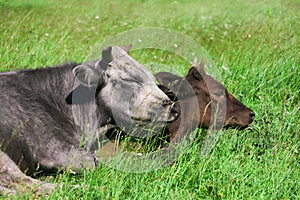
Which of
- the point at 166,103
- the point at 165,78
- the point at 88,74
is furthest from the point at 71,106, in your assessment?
the point at 165,78

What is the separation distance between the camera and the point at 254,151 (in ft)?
17.9

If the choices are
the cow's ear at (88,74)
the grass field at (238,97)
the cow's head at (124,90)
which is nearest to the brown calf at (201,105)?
the grass field at (238,97)

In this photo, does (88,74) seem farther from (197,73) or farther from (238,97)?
(238,97)

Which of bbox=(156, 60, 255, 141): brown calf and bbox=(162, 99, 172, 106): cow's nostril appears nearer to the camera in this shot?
bbox=(162, 99, 172, 106): cow's nostril

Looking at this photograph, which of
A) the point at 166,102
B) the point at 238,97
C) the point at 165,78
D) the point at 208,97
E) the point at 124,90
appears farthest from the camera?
the point at 238,97

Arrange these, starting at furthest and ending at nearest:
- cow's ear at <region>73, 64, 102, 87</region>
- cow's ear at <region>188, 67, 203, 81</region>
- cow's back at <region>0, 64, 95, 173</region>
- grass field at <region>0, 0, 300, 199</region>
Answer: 1. cow's ear at <region>188, 67, 203, 81</region>
2. cow's ear at <region>73, 64, 102, 87</region>
3. cow's back at <region>0, 64, 95, 173</region>
4. grass field at <region>0, 0, 300, 199</region>

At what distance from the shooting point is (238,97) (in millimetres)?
6789

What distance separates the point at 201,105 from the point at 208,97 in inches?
4.6

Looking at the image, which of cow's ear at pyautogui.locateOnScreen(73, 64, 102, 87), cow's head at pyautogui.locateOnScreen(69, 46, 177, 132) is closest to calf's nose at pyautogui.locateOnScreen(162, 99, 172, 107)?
cow's head at pyautogui.locateOnScreen(69, 46, 177, 132)

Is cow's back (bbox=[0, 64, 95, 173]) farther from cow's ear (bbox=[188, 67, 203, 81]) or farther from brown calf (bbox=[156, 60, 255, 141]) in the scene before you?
cow's ear (bbox=[188, 67, 203, 81])

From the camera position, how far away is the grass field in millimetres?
4508

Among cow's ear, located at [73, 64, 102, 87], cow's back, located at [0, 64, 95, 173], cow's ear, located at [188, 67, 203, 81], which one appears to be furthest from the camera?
cow's ear, located at [188, 67, 203, 81]

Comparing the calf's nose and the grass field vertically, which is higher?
the calf's nose

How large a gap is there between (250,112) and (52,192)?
2.43 metres
